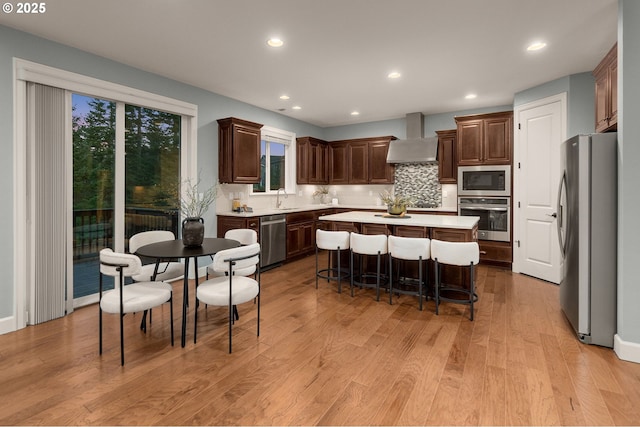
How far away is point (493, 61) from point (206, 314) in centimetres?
437

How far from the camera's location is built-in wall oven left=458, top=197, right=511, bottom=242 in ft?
17.2

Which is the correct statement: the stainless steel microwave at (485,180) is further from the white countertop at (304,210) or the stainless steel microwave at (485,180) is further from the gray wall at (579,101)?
the gray wall at (579,101)

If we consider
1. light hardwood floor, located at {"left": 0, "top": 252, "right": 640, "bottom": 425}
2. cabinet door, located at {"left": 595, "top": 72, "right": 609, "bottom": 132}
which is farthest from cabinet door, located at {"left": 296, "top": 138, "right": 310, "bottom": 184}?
cabinet door, located at {"left": 595, "top": 72, "right": 609, "bottom": 132}

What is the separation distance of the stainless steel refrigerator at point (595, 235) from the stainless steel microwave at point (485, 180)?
98.2 inches

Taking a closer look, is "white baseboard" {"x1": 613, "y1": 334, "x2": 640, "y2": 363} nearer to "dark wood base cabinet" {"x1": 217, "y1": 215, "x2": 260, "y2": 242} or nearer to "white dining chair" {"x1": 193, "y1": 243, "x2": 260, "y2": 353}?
"white dining chair" {"x1": 193, "y1": 243, "x2": 260, "y2": 353}

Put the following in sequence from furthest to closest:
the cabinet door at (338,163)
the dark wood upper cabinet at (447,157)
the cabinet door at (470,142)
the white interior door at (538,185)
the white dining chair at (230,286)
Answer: the cabinet door at (338,163) < the dark wood upper cabinet at (447,157) < the cabinet door at (470,142) < the white interior door at (538,185) < the white dining chair at (230,286)

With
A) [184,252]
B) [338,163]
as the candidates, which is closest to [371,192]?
[338,163]

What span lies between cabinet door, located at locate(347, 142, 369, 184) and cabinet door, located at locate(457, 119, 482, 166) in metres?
2.03

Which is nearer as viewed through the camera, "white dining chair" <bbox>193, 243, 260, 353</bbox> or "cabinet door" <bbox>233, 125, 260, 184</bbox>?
"white dining chair" <bbox>193, 243, 260, 353</bbox>

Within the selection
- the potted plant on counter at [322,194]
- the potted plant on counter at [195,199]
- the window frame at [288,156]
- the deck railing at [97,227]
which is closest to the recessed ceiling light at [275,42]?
the potted plant on counter at [195,199]

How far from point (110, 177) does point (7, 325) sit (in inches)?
69.9

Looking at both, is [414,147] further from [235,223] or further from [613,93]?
[235,223]

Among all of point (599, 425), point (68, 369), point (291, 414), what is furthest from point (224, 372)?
point (599, 425)

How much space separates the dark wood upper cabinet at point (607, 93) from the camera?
3.02 metres
